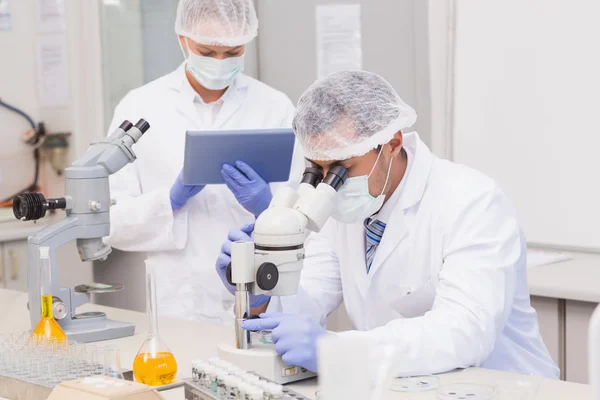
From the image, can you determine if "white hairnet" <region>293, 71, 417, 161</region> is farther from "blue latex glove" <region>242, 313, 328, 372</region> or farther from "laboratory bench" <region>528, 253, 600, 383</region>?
"laboratory bench" <region>528, 253, 600, 383</region>

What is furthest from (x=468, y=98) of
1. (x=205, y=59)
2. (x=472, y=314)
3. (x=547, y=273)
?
(x=472, y=314)

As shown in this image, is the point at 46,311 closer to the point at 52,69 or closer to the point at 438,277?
the point at 438,277

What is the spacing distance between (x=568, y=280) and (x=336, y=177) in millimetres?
1360

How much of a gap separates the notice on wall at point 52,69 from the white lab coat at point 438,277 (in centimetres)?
237

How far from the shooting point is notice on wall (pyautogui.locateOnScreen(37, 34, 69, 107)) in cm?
416

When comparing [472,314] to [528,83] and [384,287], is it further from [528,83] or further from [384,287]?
[528,83]

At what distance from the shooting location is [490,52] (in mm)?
3449

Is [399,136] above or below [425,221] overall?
above

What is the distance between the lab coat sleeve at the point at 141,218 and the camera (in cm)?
271

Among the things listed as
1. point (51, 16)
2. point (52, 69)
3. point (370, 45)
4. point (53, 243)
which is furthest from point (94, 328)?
point (51, 16)

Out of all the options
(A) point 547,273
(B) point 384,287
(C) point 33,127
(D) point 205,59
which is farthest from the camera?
(C) point 33,127

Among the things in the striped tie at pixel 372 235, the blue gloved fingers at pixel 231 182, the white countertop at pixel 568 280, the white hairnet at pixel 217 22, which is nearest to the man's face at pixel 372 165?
the striped tie at pixel 372 235

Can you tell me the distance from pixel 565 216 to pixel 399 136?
1.57m

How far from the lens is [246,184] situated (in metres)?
2.54
